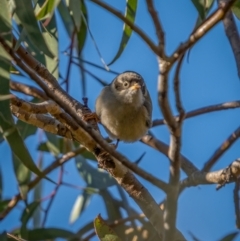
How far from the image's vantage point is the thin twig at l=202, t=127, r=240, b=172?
99.0 inches

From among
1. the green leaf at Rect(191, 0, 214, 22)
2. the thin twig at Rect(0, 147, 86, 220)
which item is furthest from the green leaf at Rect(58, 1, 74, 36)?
the green leaf at Rect(191, 0, 214, 22)

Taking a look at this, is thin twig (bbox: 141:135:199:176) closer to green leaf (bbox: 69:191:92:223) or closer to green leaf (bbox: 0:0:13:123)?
green leaf (bbox: 69:191:92:223)

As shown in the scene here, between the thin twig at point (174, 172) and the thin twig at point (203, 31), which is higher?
the thin twig at point (203, 31)

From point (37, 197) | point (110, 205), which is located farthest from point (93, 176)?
point (37, 197)

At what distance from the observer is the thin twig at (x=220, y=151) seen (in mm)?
2514

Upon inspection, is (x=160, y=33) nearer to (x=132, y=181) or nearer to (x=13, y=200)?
(x=132, y=181)

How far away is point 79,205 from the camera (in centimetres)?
362

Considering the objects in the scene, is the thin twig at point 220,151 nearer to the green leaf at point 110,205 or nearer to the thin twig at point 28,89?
the green leaf at point 110,205

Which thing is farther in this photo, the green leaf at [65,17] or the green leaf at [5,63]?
the green leaf at [65,17]

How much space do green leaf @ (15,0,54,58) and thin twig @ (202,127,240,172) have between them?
95cm

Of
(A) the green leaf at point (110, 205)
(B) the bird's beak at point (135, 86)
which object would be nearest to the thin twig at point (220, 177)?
(B) the bird's beak at point (135, 86)

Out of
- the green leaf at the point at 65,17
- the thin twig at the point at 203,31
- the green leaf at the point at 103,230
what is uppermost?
the green leaf at the point at 65,17

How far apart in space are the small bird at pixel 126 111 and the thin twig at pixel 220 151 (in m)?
0.36

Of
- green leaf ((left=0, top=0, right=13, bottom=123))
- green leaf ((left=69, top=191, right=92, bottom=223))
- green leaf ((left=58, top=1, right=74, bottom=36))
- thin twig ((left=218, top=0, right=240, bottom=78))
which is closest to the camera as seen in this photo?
green leaf ((left=0, top=0, right=13, bottom=123))
